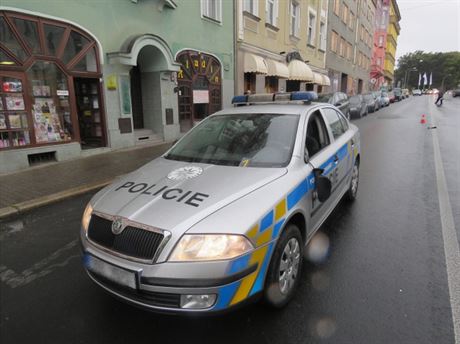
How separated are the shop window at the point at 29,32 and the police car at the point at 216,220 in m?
6.17

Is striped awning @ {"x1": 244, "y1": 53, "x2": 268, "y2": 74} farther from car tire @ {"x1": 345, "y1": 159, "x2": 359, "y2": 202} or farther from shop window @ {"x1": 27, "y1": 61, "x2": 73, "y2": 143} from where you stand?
car tire @ {"x1": 345, "y1": 159, "x2": 359, "y2": 202}

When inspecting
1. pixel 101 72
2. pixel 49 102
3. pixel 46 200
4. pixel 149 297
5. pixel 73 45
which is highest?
pixel 73 45

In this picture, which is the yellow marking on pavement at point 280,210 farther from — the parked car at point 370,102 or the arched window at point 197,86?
the parked car at point 370,102

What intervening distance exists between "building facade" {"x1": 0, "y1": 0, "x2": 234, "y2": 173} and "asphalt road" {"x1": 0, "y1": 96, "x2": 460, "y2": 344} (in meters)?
3.91

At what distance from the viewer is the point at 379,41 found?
62062mm

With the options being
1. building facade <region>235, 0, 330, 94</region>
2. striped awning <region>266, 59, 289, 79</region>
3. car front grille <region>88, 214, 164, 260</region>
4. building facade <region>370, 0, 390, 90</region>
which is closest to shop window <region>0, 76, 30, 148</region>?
car front grille <region>88, 214, 164, 260</region>

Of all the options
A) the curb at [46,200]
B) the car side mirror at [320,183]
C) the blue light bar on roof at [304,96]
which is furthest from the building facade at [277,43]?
the car side mirror at [320,183]

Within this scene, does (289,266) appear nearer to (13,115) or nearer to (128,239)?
(128,239)

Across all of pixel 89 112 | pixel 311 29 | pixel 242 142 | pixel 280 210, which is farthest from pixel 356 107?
pixel 280 210

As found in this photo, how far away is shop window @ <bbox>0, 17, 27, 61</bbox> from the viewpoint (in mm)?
6762

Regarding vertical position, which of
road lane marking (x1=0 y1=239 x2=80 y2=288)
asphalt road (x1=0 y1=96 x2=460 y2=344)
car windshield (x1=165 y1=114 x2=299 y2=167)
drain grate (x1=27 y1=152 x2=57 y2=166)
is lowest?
road lane marking (x1=0 y1=239 x2=80 y2=288)

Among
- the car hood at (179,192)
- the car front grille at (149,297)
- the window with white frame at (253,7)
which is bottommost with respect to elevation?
the car front grille at (149,297)

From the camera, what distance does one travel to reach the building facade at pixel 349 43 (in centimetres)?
2817

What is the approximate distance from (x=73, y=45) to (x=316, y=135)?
297 inches
